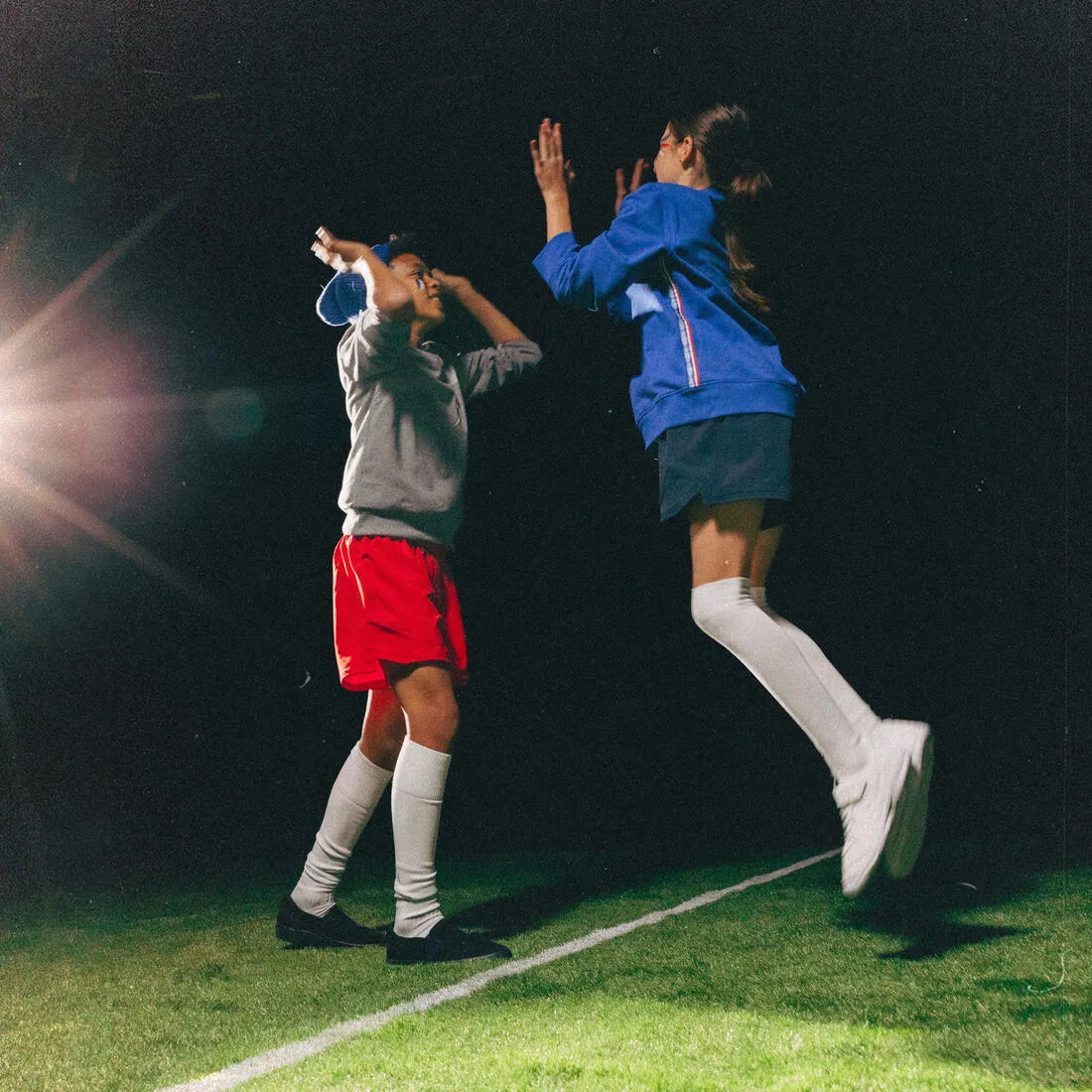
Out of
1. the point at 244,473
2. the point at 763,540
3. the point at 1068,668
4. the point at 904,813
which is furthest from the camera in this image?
the point at 1068,668

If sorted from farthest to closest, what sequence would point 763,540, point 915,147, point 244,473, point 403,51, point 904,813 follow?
point 244,473 < point 915,147 < point 403,51 < point 763,540 < point 904,813

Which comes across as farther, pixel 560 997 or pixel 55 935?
pixel 55 935

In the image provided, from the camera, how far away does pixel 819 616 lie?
4.46 metres

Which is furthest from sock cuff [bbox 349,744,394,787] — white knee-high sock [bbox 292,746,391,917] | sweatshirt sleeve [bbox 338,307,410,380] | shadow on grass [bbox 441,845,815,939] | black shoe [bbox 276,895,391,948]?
sweatshirt sleeve [bbox 338,307,410,380]

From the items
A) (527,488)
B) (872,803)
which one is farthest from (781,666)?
(527,488)

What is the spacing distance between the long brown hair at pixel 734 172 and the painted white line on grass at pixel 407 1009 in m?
1.24

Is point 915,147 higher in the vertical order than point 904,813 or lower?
higher

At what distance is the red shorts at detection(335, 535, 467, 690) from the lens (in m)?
1.98

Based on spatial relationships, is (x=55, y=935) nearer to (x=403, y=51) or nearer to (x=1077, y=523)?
(x=403, y=51)

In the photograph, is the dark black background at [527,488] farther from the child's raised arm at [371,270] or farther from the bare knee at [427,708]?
the bare knee at [427,708]

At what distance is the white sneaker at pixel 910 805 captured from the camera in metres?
1.53

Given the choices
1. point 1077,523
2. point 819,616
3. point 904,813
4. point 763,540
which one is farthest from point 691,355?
point 1077,523

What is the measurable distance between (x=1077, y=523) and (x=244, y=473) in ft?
12.1

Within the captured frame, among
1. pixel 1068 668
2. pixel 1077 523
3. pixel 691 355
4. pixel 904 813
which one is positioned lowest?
pixel 1068 668
